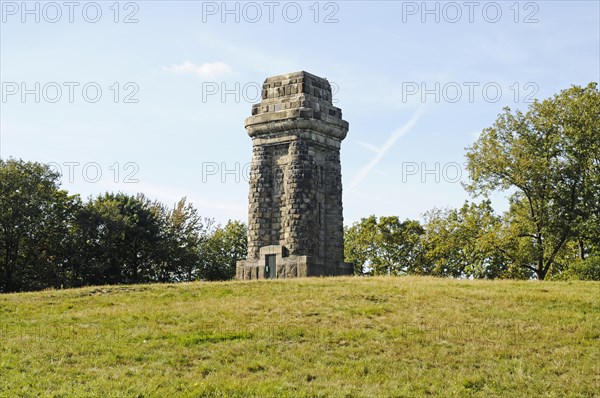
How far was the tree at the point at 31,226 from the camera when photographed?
49.3 m

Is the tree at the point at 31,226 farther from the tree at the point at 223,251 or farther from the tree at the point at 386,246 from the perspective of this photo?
the tree at the point at 386,246

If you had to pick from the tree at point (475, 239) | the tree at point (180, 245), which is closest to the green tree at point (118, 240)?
the tree at point (180, 245)

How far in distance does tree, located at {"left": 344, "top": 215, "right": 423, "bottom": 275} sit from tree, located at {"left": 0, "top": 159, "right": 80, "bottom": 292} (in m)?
23.7

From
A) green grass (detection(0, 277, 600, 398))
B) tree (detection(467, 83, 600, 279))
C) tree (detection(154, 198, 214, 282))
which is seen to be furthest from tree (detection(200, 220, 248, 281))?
green grass (detection(0, 277, 600, 398))

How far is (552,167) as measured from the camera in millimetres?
45375

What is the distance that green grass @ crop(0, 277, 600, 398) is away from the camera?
Result: 1762 cm

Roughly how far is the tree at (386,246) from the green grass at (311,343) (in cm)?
3618

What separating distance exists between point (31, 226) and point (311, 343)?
112ft

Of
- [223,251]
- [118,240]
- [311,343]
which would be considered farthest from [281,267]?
[223,251]

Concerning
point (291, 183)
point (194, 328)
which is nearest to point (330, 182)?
point (291, 183)

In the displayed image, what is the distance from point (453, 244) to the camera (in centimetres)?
4981

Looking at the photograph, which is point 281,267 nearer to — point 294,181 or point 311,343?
point 294,181

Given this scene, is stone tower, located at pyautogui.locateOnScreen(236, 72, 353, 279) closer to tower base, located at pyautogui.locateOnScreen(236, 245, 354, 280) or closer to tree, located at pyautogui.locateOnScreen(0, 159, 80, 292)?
tower base, located at pyautogui.locateOnScreen(236, 245, 354, 280)

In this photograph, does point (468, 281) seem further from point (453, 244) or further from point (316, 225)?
point (453, 244)
